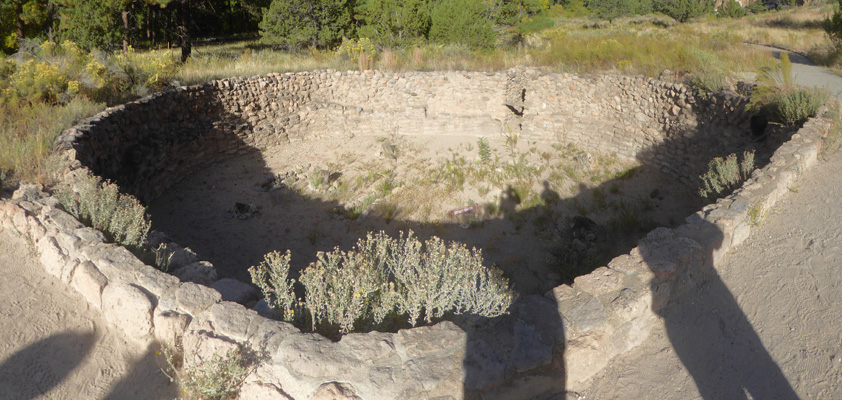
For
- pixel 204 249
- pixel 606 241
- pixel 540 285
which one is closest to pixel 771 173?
pixel 606 241

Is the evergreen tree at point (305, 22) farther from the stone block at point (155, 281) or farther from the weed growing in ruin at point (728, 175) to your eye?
the stone block at point (155, 281)

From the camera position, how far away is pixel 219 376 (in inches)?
117

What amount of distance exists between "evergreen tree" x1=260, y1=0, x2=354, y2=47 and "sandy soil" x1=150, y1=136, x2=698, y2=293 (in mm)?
7921

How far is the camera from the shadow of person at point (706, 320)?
3.40m

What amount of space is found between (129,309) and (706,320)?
448 centimetres

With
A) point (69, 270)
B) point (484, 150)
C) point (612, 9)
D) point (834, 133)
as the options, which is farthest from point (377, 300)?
point (612, 9)

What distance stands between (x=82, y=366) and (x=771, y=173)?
268 inches

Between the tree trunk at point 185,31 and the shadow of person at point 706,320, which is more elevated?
the tree trunk at point 185,31

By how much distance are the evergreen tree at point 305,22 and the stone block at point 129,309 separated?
15235 millimetres

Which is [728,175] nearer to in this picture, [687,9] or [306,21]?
[306,21]

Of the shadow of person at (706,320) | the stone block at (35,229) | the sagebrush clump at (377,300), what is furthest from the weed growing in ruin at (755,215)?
the stone block at (35,229)

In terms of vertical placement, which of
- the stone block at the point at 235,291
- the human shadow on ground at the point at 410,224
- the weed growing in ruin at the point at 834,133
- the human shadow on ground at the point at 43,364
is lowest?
the human shadow on ground at the point at 410,224

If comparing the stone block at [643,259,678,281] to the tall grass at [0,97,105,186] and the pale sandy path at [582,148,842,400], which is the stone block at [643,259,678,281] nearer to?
the pale sandy path at [582,148,842,400]

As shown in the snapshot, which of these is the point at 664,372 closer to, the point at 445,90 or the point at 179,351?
the point at 179,351
